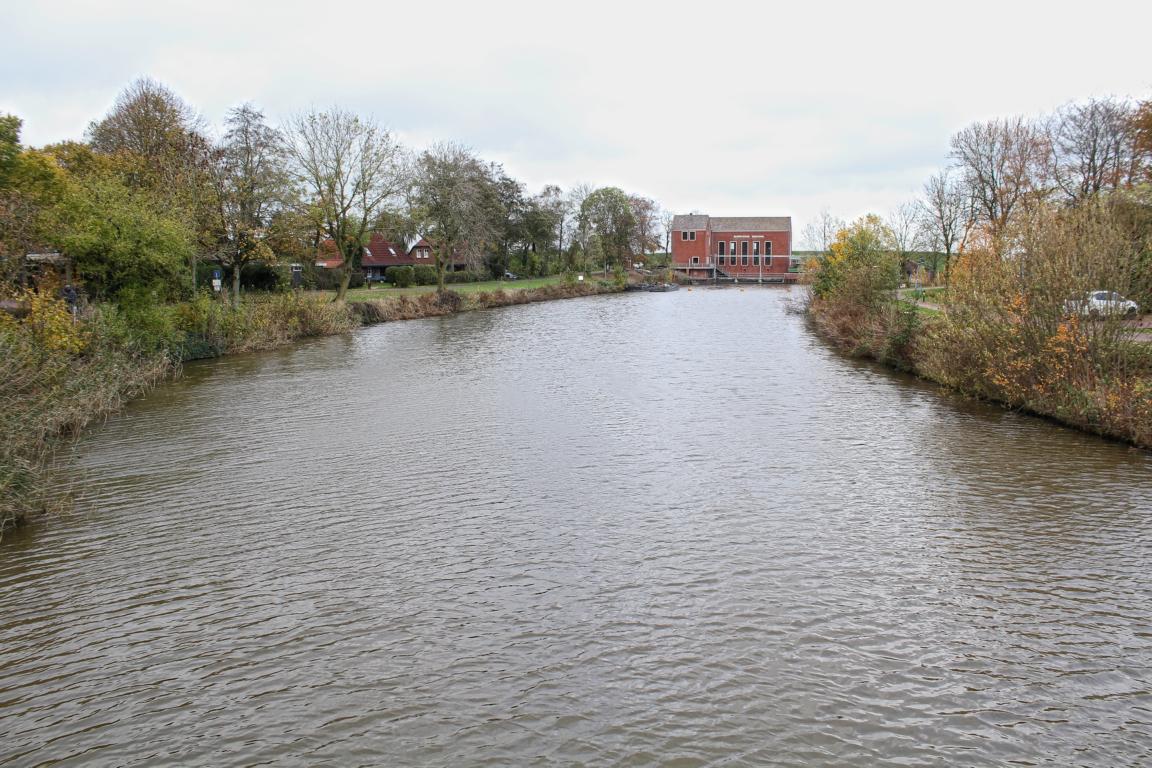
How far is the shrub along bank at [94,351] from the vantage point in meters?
9.35

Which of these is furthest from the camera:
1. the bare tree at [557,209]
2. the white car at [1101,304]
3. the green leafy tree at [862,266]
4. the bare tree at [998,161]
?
the bare tree at [557,209]

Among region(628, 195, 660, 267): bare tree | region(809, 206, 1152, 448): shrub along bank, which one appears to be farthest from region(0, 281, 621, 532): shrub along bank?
region(628, 195, 660, 267): bare tree

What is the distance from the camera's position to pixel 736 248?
95.3 m

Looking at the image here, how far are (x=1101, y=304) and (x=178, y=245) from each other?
70.4 feet

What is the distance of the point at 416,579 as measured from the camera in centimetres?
754

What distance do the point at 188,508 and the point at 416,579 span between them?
13.2 feet

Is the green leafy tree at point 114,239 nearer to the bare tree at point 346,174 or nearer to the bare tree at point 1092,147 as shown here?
the bare tree at point 346,174

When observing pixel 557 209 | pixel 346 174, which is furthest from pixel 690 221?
pixel 346 174

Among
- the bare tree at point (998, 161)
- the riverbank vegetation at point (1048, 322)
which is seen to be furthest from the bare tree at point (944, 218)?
the riverbank vegetation at point (1048, 322)

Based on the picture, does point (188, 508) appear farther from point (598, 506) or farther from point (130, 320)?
point (130, 320)

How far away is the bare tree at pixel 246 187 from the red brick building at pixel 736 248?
6572cm

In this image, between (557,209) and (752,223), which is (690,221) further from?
(557,209)

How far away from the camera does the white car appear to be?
43.9 feet

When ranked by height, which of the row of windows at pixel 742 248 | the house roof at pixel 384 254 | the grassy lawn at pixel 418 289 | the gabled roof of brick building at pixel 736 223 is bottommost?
the grassy lawn at pixel 418 289
